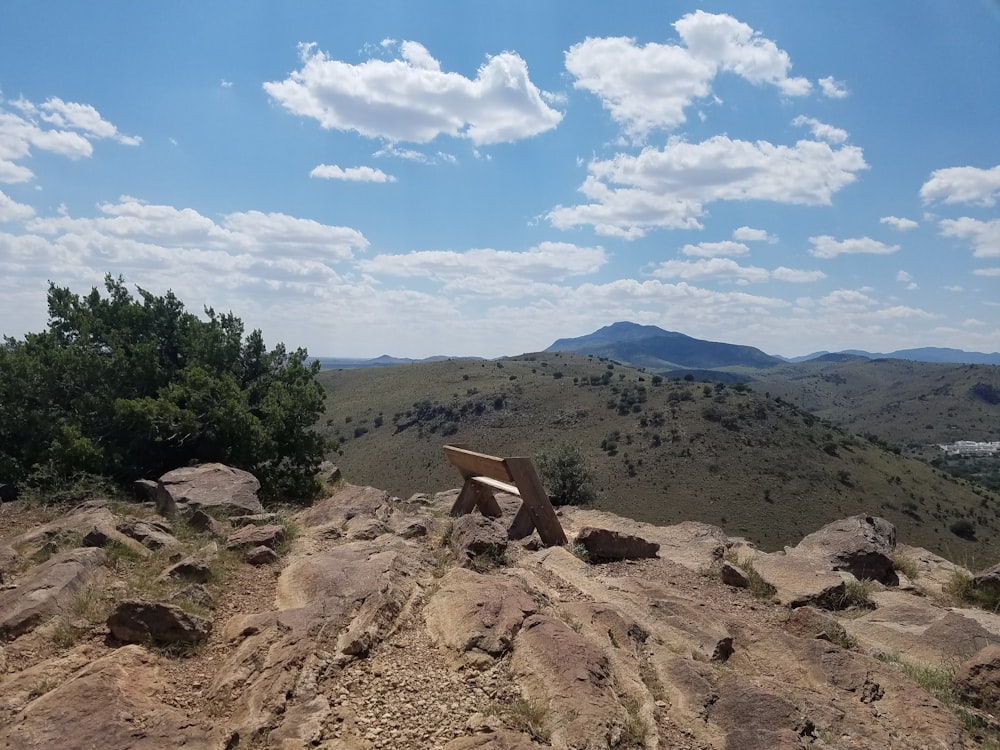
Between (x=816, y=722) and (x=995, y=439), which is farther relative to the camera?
(x=995, y=439)

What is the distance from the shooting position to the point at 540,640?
463 cm

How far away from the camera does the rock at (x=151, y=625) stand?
4.88 meters

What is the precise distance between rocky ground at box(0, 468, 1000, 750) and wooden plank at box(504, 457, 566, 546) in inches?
35.1

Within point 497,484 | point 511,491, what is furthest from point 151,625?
point 497,484

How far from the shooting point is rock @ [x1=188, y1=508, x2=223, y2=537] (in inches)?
315

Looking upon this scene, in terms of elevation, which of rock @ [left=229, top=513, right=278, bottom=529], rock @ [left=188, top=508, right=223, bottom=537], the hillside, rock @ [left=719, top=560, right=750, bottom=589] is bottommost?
the hillside

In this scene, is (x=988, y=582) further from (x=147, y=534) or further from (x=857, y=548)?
(x=147, y=534)

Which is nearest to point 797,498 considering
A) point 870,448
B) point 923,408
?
point 870,448

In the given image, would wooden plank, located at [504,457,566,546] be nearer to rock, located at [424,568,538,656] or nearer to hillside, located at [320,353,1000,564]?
rock, located at [424,568,538,656]

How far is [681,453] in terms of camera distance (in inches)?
2537

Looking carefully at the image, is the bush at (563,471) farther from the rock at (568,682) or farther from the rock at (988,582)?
the rock at (568,682)

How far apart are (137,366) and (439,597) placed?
10718 millimetres

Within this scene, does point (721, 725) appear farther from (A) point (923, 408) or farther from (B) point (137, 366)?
(A) point (923, 408)

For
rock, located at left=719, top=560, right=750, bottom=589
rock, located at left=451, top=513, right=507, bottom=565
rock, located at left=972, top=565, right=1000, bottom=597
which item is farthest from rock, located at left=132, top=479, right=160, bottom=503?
rock, located at left=972, top=565, right=1000, bottom=597
